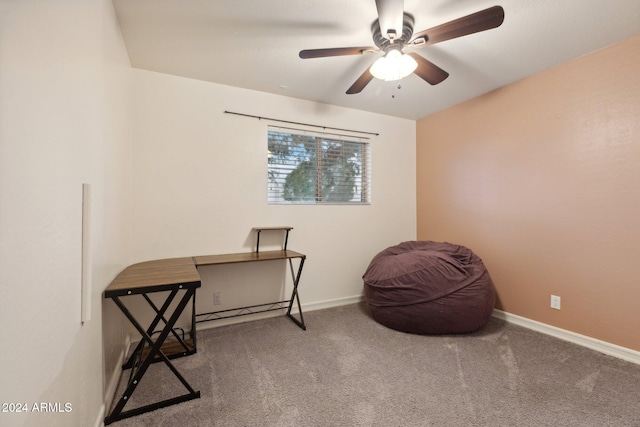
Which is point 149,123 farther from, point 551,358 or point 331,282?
point 551,358

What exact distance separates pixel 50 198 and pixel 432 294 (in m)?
2.58

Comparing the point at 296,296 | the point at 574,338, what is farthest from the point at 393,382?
the point at 574,338

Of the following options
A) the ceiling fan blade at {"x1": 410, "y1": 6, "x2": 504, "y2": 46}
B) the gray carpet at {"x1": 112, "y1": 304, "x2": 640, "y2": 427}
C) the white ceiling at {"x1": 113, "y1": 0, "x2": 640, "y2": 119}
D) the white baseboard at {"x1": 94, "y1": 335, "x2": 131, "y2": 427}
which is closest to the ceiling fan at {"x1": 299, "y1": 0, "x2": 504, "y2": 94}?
the ceiling fan blade at {"x1": 410, "y1": 6, "x2": 504, "y2": 46}

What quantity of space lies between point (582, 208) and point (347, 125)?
2412mm

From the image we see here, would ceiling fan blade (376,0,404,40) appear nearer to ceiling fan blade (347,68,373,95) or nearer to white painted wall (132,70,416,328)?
ceiling fan blade (347,68,373,95)

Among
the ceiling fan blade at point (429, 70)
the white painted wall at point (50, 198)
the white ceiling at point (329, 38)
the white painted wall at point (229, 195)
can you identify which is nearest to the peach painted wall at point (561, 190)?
the white ceiling at point (329, 38)

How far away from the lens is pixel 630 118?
6.89 feet

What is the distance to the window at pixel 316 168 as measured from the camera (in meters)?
3.11

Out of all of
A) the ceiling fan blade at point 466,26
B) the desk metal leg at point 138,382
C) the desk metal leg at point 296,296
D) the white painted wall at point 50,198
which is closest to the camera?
the white painted wall at point 50,198

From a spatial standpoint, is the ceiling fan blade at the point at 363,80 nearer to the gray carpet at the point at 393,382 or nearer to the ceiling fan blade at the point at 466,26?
the ceiling fan blade at the point at 466,26

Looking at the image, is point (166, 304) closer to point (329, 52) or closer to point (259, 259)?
point (259, 259)

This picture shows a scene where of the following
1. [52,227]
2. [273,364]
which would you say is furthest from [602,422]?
[52,227]

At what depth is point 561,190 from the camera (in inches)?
97.1

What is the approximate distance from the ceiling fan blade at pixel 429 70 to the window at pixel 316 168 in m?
1.42
